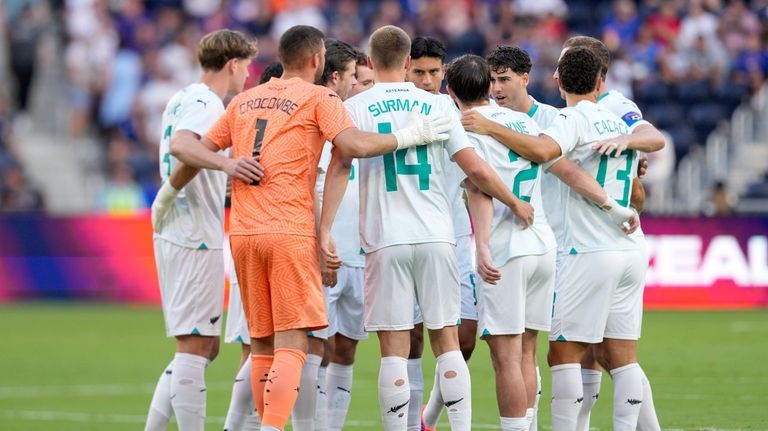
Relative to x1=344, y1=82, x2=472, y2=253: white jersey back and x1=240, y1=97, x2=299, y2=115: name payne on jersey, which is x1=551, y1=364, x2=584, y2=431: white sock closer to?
x1=344, y1=82, x2=472, y2=253: white jersey back

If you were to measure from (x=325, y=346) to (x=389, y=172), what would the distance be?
1.75 metres

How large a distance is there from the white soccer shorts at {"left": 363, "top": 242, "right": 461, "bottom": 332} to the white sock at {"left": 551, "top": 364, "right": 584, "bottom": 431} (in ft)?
2.79

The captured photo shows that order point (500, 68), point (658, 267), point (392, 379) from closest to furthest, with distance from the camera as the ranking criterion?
1. point (392, 379)
2. point (500, 68)
3. point (658, 267)

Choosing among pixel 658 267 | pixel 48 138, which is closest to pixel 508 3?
pixel 658 267

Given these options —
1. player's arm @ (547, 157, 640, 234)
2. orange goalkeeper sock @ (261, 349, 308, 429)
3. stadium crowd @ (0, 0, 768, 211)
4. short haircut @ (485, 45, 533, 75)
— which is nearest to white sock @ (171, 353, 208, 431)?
orange goalkeeper sock @ (261, 349, 308, 429)

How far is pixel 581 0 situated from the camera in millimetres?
27062

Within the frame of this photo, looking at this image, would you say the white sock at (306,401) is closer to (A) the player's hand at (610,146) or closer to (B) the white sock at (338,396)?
(B) the white sock at (338,396)

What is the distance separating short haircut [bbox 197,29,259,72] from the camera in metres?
9.46

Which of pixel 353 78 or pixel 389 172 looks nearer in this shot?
pixel 389 172

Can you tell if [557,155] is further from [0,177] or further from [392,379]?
[0,177]

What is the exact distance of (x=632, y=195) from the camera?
9625 millimetres

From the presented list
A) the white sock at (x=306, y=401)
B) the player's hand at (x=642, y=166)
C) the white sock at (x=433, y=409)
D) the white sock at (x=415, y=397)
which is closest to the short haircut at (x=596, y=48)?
the player's hand at (x=642, y=166)

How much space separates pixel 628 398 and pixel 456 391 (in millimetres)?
1204

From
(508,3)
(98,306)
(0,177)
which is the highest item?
(508,3)
